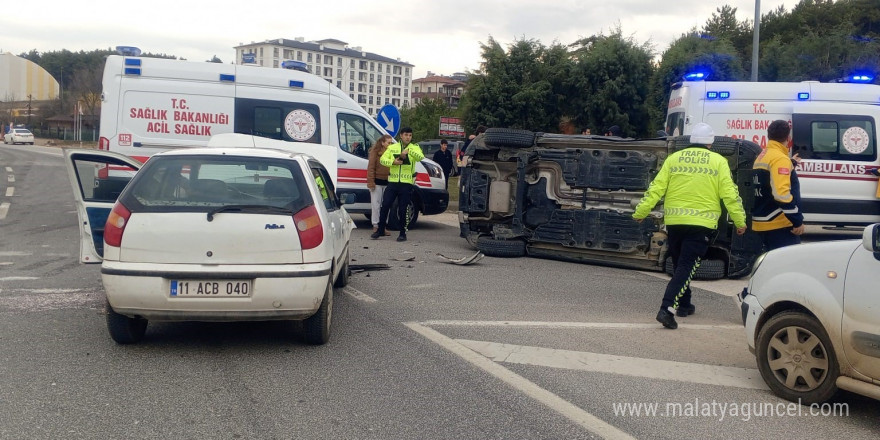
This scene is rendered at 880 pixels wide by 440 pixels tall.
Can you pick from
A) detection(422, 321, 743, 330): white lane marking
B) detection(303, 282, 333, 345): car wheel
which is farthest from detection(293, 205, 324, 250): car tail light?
detection(422, 321, 743, 330): white lane marking

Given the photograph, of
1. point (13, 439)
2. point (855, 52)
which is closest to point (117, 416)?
point (13, 439)

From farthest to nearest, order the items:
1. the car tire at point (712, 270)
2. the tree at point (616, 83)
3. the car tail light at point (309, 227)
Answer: the tree at point (616, 83)
the car tire at point (712, 270)
the car tail light at point (309, 227)

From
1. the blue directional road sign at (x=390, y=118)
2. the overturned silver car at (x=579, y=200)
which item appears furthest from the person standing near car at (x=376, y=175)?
the blue directional road sign at (x=390, y=118)

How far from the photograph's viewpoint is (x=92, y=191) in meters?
6.74

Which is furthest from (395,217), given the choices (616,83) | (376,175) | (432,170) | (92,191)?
(616,83)

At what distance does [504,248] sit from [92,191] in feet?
19.1

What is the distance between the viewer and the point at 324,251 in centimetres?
575

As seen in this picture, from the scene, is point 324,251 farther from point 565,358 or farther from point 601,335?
point 601,335

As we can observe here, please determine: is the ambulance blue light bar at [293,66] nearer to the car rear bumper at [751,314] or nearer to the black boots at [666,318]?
the black boots at [666,318]

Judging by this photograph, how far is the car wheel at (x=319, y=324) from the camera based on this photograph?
5.85 metres

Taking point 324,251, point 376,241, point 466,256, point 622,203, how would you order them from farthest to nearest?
point 376,241 < point 466,256 < point 622,203 < point 324,251

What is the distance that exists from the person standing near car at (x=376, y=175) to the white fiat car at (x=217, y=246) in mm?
7007

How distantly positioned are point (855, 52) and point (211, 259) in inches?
1052

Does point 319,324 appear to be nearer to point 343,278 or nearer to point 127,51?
point 343,278
